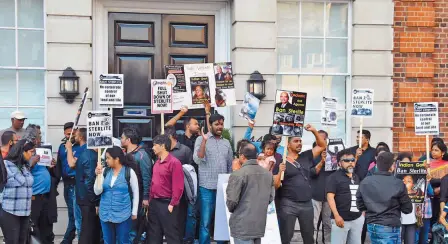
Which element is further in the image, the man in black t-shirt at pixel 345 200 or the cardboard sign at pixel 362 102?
the cardboard sign at pixel 362 102

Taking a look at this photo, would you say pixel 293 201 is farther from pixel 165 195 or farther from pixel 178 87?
pixel 178 87

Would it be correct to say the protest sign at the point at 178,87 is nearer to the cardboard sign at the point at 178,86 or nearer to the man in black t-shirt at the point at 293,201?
the cardboard sign at the point at 178,86

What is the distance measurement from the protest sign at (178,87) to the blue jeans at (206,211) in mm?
1576

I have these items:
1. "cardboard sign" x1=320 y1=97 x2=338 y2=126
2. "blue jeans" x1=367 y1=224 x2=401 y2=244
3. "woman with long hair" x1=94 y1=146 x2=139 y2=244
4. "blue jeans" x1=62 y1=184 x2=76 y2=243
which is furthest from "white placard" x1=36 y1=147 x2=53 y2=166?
"blue jeans" x1=367 y1=224 x2=401 y2=244

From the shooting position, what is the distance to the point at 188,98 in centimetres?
1048

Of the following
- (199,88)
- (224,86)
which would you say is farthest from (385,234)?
(199,88)

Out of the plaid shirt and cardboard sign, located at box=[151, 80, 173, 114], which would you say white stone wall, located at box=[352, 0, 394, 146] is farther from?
the plaid shirt

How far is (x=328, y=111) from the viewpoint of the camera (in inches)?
424

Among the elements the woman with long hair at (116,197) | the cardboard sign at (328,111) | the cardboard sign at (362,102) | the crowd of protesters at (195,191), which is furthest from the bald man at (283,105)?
the cardboard sign at (362,102)

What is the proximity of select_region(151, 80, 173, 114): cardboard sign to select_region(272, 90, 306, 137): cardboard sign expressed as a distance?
1874 millimetres

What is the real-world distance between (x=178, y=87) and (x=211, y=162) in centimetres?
159

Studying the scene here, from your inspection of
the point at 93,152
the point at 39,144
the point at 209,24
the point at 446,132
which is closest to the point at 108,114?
the point at 93,152

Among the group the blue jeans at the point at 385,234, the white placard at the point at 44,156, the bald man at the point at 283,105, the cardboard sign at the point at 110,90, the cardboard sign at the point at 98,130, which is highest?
the cardboard sign at the point at 110,90

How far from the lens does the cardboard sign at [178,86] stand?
10469 millimetres
